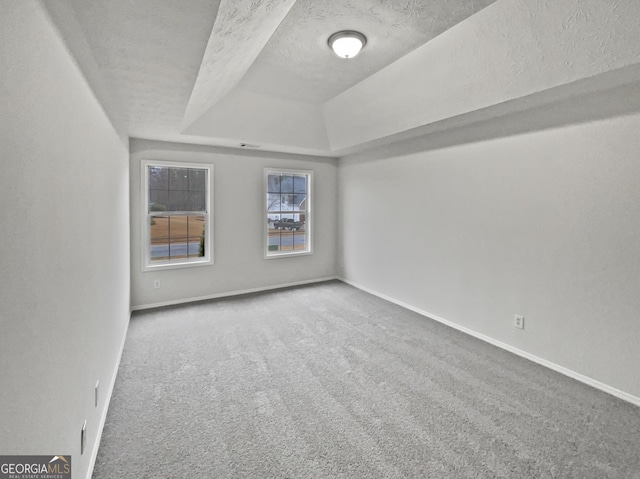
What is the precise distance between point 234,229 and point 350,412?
336cm

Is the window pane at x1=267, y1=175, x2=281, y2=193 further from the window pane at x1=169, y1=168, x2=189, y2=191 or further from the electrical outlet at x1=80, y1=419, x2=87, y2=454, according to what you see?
the electrical outlet at x1=80, y1=419, x2=87, y2=454

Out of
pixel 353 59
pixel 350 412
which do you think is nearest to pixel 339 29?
pixel 353 59

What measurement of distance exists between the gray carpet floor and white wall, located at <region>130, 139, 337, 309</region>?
1.05 m

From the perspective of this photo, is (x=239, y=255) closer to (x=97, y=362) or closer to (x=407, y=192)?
(x=407, y=192)

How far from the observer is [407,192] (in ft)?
14.1

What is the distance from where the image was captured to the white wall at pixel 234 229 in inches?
→ 165

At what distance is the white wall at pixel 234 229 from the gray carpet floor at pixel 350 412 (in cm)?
105

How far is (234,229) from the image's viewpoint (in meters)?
4.83

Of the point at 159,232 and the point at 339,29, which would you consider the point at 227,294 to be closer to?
the point at 159,232

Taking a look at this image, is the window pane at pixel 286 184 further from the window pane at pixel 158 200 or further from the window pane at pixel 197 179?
the window pane at pixel 158 200

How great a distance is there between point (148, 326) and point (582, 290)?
14.3 feet

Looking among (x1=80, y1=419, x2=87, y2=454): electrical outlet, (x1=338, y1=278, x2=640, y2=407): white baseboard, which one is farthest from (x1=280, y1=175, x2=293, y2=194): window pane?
(x1=80, y1=419, x2=87, y2=454): electrical outlet

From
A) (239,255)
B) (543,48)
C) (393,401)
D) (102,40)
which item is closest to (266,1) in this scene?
(102,40)

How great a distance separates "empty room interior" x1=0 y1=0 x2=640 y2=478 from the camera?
4.06 feet
